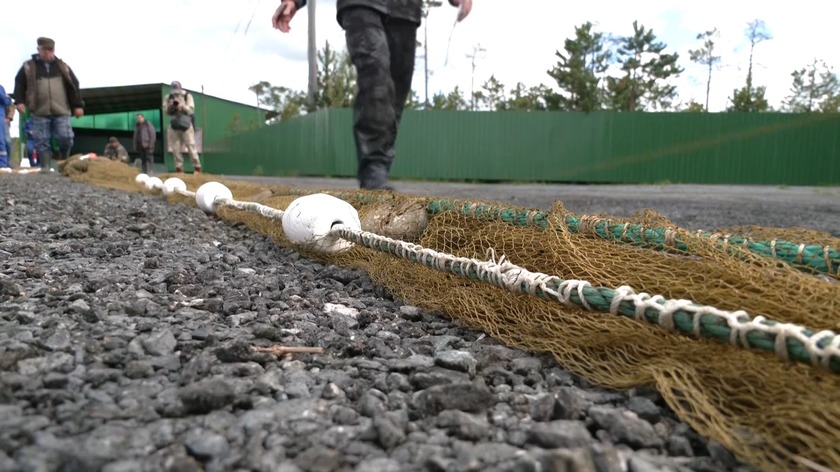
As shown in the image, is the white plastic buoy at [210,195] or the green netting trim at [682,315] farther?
the white plastic buoy at [210,195]

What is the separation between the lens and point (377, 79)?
423 centimetres

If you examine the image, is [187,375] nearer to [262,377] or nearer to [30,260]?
[262,377]

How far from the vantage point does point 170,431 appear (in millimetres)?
905

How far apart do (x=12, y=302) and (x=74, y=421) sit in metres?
0.78

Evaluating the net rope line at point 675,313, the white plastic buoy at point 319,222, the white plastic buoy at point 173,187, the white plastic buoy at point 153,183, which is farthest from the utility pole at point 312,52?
the net rope line at point 675,313

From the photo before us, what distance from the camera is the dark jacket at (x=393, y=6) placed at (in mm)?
4113

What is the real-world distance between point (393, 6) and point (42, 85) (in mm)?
6945

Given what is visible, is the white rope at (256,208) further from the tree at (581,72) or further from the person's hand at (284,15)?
the tree at (581,72)

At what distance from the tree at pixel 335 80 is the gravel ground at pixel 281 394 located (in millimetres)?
26320

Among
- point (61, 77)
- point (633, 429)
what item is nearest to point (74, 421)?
point (633, 429)

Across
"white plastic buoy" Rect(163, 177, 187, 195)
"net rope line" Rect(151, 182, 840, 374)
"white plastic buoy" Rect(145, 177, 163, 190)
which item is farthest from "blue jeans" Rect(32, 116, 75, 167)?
"net rope line" Rect(151, 182, 840, 374)

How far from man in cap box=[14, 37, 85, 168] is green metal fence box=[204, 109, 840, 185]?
10.9 meters

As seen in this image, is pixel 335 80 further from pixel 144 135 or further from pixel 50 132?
pixel 50 132

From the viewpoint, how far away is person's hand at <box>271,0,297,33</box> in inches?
177
